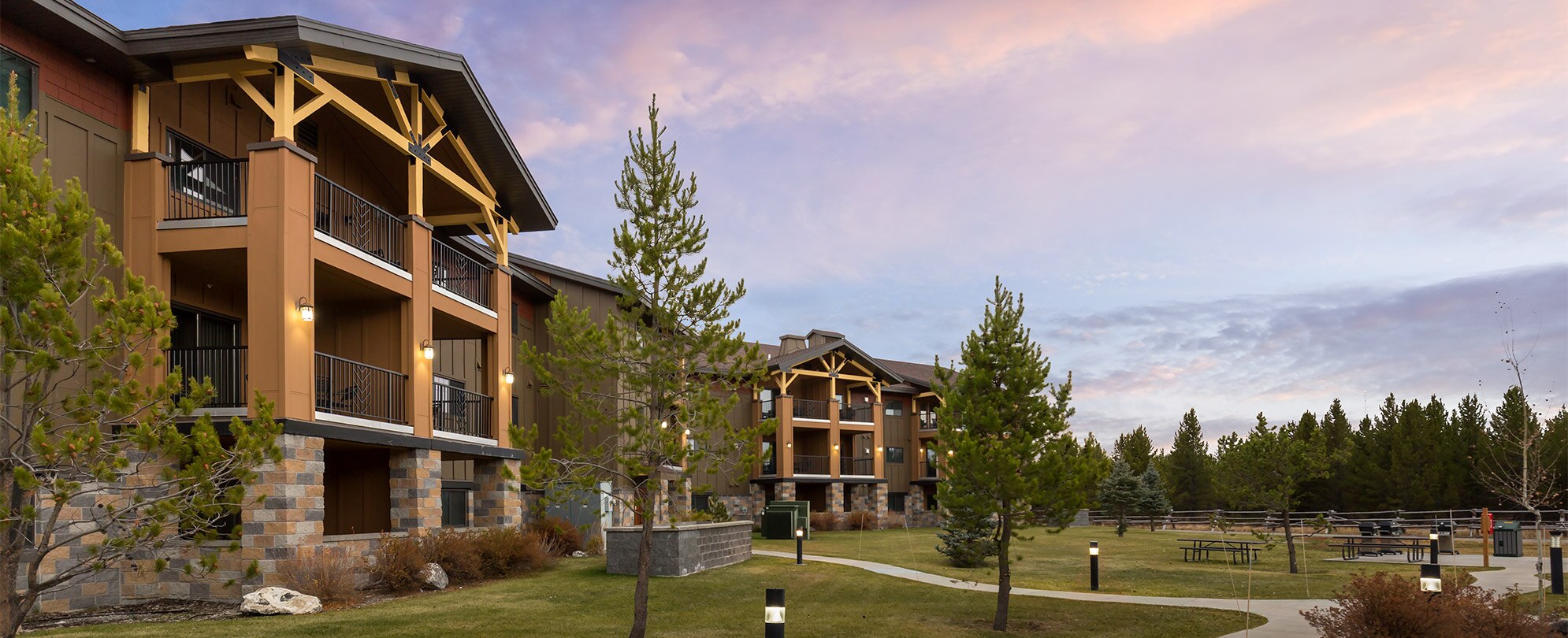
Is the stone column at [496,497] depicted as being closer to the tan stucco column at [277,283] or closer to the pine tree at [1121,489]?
the tan stucco column at [277,283]

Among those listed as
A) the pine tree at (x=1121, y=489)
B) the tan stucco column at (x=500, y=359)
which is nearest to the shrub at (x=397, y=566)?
the tan stucco column at (x=500, y=359)

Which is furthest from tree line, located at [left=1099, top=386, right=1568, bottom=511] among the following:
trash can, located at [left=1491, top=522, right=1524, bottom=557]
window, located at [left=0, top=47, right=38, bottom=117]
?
window, located at [left=0, top=47, right=38, bottom=117]

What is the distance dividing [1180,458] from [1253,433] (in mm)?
44789

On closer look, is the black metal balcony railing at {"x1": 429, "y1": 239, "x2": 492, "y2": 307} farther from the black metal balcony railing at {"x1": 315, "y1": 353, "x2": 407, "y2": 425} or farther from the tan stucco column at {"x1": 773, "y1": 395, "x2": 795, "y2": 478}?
the tan stucco column at {"x1": 773, "y1": 395, "x2": 795, "y2": 478}

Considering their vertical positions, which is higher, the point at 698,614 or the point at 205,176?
the point at 205,176

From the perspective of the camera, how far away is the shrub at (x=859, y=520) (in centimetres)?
4738

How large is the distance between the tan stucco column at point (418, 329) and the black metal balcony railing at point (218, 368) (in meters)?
3.46

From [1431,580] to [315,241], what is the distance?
1664 centimetres

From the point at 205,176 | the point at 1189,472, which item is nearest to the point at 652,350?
the point at 205,176

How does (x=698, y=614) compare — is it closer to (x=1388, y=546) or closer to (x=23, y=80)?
(x=23, y=80)

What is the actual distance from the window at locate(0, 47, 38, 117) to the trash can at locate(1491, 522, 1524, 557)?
33210 mm

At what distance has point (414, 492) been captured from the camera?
20.4 meters

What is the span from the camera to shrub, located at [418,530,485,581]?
743 inches

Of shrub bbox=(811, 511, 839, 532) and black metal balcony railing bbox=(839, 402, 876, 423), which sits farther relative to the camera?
black metal balcony railing bbox=(839, 402, 876, 423)
